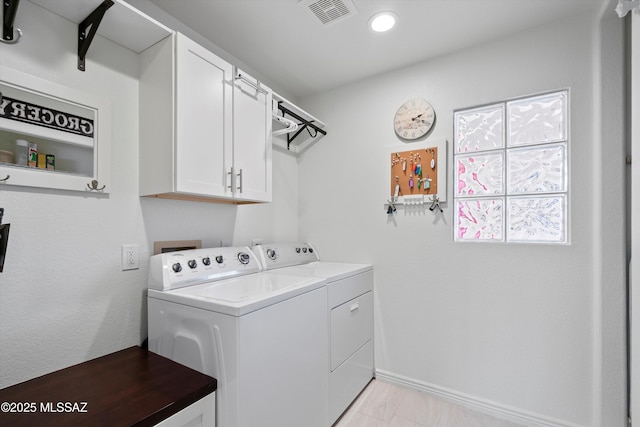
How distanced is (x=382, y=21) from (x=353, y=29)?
0.61 ft

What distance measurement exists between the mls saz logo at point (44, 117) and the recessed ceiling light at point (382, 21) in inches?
64.4

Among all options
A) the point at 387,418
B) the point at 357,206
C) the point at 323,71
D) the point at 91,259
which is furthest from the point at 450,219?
the point at 91,259

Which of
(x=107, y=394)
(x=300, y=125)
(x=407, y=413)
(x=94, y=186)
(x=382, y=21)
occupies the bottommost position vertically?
(x=407, y=413)

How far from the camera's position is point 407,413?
73.7 inches

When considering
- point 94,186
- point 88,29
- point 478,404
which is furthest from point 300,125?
point 478,404

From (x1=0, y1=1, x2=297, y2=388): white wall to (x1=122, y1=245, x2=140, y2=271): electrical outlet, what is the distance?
0.03 metres

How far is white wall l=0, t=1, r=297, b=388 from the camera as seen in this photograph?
112 centimetres

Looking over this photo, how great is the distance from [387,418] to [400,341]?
528 mm

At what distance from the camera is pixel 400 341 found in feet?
→ 7.20

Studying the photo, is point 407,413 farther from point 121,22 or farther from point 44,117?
point 121,22

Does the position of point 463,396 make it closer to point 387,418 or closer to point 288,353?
point 387,418

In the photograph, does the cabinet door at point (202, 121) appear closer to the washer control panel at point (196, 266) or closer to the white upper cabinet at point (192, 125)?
the white upper cabinet at point (192, 125)

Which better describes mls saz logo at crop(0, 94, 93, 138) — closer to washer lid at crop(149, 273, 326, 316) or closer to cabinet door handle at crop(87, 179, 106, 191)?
cabinet door handle at crop(87, 179, 106, 191)

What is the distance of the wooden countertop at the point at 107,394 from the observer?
0.89 metres
